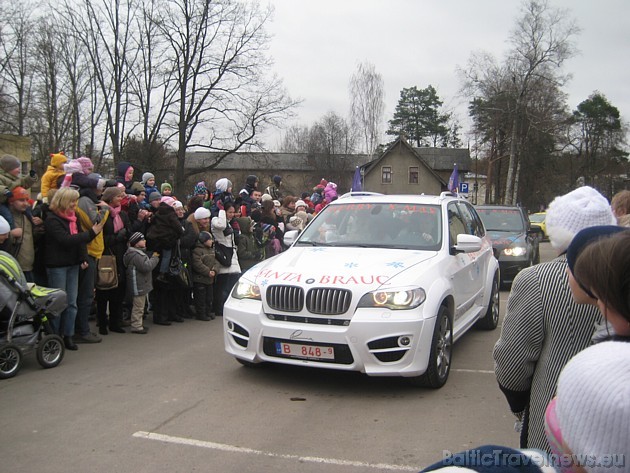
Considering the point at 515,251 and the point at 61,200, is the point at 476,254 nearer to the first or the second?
the point at 61,200

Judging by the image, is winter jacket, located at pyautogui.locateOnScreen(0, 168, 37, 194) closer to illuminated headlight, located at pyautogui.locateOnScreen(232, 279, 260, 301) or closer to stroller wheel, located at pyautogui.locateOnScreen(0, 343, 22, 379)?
stroller wheel, located at pyautogui.locateOnScreen(0, 343, 22, 379)

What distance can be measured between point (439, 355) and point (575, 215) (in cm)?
324

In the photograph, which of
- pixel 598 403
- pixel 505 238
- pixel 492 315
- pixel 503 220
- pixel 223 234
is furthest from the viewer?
pixel 503 220

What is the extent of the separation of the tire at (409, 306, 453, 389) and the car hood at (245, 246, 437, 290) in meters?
0.64

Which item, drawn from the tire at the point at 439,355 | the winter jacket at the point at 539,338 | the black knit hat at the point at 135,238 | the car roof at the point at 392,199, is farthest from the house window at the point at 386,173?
the winter jacket at the point at 539,338

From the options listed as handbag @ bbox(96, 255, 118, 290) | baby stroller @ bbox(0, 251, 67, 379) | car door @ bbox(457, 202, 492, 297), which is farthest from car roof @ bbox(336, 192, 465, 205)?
baby stroller @ bbox(0, 251, 67, 379)

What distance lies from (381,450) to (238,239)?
6.71 metres

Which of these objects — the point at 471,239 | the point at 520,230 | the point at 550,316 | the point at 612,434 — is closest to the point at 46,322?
the point at 471,239

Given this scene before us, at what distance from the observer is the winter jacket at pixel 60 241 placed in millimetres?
6637

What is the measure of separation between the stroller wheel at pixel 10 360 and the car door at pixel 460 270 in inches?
186

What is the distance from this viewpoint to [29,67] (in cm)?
3591

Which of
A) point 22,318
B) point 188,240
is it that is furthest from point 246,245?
point 22,318

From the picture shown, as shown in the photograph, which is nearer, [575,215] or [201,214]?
[575,215]

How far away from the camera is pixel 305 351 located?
17.2ft
